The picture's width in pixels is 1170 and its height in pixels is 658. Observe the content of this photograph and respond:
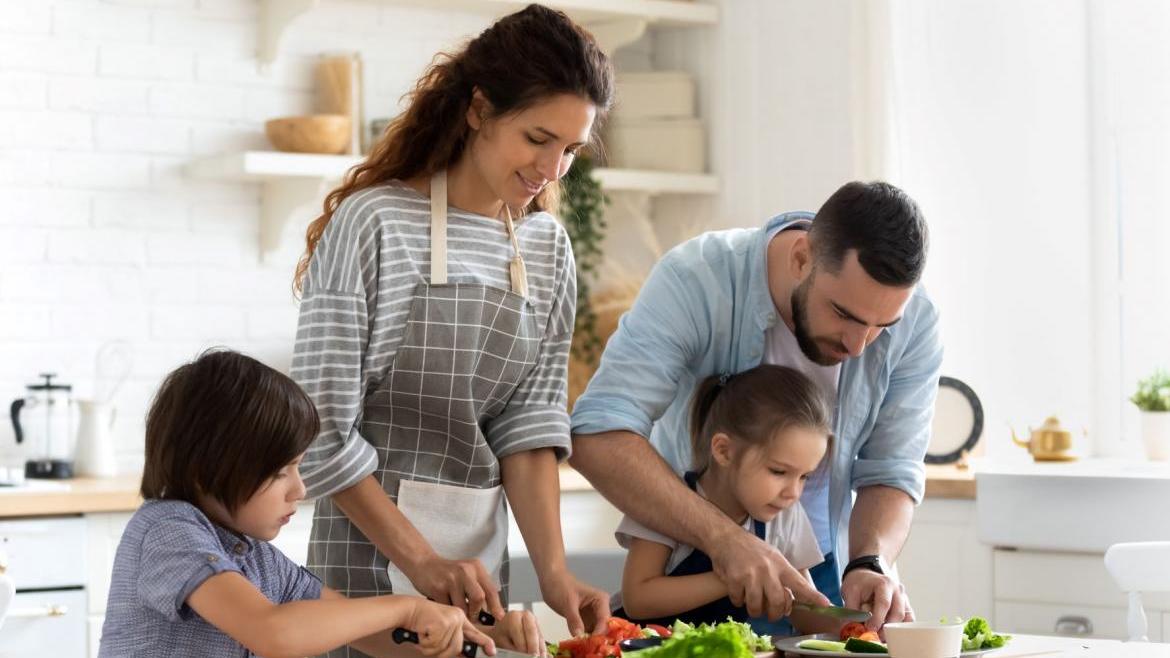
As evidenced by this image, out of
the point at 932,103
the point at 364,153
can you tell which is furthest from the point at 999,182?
the point at 364,153

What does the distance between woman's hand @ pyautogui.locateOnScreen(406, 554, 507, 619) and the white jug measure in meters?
2.07

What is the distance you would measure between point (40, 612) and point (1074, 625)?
7.46 ft

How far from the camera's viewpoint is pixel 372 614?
1594 mm

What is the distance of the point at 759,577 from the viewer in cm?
198

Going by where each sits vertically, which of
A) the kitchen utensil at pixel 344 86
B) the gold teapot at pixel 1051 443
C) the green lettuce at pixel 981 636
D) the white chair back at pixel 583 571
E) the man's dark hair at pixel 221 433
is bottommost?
the white chair back at pixel 583 571

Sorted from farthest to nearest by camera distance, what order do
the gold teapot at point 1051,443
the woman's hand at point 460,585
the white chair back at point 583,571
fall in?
1. the gold teapot at point 1051,443
2. the white chair back at point 583,571
3. the woman's hand at point 460,585

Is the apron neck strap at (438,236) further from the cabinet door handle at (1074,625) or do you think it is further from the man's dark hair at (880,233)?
the cabinet door handle at (1074,625)

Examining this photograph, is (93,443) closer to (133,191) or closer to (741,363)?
(133,191)

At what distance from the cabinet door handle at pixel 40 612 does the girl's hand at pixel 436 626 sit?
5.82 ft

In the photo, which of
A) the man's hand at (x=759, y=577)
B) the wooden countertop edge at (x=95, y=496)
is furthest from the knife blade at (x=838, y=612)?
the wooden countertop edge at (x=95, y=496)

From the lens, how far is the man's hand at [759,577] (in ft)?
6.46

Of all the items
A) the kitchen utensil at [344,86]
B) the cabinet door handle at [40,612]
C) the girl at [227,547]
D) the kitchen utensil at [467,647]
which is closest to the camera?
the girl at [227,547]

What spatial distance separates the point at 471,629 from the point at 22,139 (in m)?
2.61

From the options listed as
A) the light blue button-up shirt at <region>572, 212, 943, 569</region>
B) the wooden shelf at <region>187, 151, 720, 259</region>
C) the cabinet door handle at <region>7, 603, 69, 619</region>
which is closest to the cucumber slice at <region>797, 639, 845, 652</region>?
the light blue button-up shirt at <region>572, 212, 943, 569</region>
